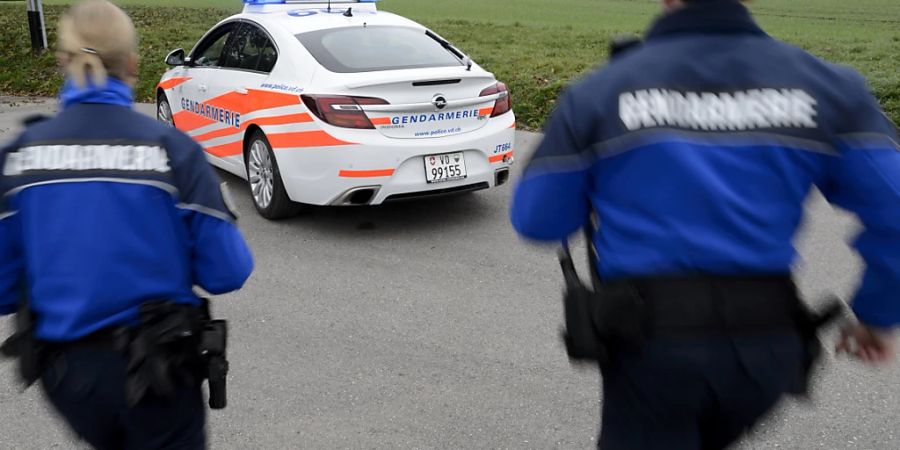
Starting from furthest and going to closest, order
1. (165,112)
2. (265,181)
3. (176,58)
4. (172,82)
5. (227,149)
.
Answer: (165,112) < (172,82) < (176,58) < (227,149) < (265,181)

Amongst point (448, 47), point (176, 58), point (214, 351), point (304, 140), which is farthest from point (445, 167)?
point (214, 351)

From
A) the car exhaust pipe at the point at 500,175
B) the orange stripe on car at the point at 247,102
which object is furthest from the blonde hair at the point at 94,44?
the car exhaust pipe at the point at 500,175

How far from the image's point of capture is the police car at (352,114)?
616 cm

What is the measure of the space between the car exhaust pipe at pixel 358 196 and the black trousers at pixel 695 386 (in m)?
4.31

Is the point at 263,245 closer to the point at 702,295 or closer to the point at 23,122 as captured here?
the point at 23,122

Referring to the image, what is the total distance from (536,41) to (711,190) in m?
18.1

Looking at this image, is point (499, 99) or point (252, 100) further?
point (252, 100)

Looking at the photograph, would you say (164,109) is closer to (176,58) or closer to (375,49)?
(176,58)

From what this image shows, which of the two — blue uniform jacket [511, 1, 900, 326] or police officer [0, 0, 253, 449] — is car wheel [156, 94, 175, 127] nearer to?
police officer [0, 0, 253, 449]

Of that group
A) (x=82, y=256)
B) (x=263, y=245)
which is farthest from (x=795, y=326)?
(x=263, y=245)

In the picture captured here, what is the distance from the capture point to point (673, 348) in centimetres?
190

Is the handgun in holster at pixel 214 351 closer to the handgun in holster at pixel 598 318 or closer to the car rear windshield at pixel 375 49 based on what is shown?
the handgun in holster at pixel 598 318

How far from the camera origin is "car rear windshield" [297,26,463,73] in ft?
21.3

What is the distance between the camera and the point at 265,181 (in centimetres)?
693
